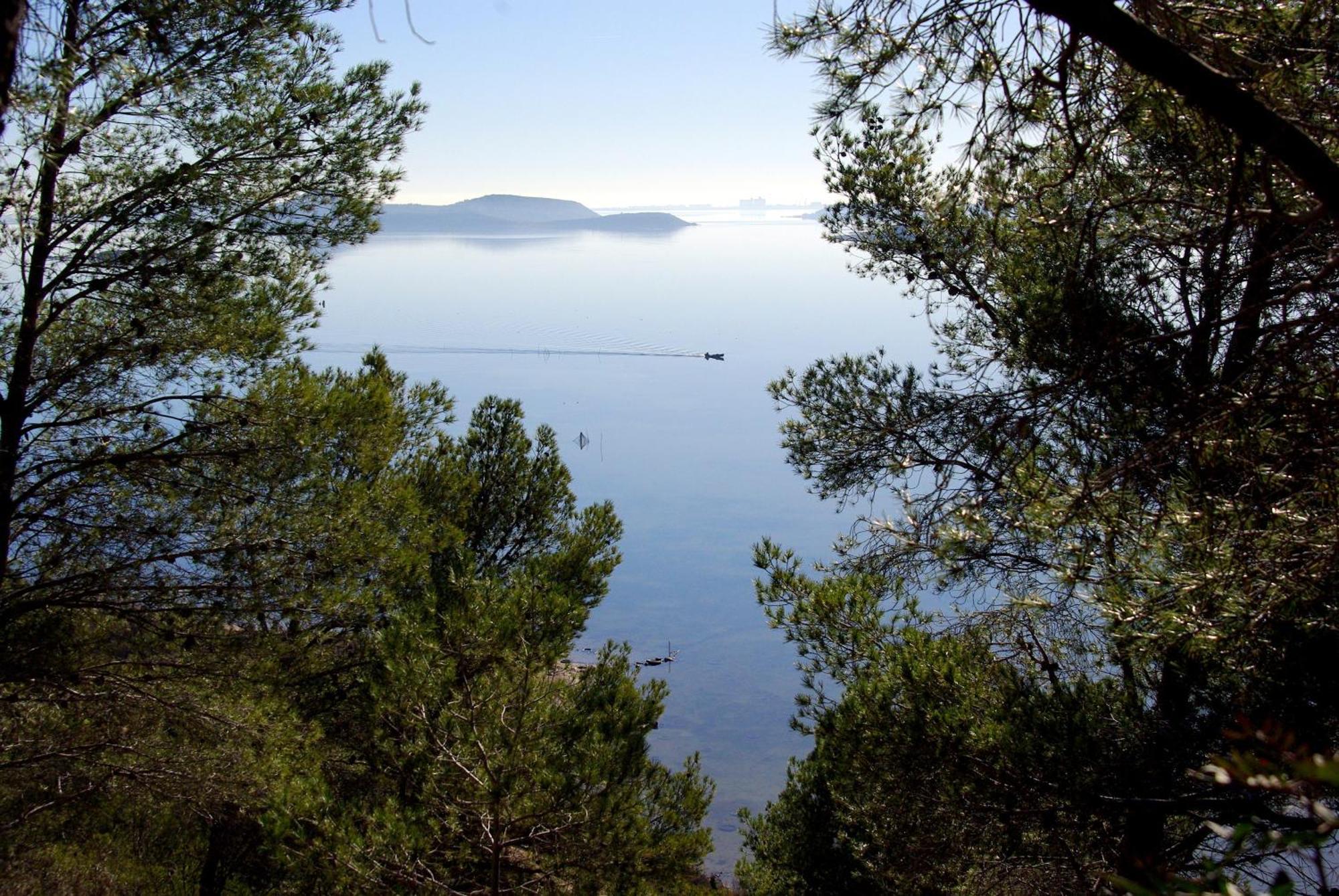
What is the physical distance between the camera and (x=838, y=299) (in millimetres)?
94438

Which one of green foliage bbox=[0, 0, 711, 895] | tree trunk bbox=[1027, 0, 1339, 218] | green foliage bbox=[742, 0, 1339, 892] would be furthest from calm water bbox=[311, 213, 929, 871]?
tree trunk bbox=[1027, 0, 1339, 218]

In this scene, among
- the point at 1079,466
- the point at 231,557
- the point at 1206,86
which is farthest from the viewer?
the point at 231,557

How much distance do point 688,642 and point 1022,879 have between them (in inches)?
814

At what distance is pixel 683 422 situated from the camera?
4566cm

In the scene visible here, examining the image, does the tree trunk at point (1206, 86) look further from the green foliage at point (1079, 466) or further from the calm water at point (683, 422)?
the calm water at point (683, 422)

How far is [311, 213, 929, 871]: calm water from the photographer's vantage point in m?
23.7

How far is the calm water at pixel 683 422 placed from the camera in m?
23.7

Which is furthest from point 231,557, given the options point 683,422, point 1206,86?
point 683,422

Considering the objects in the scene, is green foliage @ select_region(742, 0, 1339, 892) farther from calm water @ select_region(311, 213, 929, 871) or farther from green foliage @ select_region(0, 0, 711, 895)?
calm water @ select_region(311, 213, 929, 871)

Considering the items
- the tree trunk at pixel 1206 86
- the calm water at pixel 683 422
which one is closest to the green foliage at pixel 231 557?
the calm water at pixel 683 422

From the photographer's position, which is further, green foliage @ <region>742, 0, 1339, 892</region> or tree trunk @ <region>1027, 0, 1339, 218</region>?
green foliage @ <region>742, 0, 1339, 892</region>

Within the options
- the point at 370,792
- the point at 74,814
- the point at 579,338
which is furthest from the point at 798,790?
A: the point at 579,338

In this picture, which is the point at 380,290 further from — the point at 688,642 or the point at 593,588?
the point at 593,588

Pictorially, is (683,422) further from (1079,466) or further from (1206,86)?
(1206,86)
